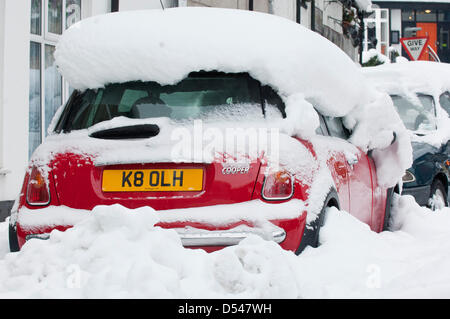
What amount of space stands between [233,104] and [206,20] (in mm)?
626

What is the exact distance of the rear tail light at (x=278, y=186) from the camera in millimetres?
3895

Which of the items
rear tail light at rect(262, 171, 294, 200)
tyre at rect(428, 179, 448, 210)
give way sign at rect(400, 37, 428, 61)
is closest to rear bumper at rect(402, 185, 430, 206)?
tyre at rect(428, 179, 448, 210)

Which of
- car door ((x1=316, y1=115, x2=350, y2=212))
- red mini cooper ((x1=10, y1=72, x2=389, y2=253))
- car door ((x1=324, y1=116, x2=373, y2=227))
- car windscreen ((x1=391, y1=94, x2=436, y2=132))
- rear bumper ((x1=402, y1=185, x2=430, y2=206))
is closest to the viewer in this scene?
red mini cooper ((x1=10, y1=72, x2=389, y2=253))

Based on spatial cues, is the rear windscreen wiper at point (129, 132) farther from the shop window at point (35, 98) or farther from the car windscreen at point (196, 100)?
the shop window at point (35, 98)

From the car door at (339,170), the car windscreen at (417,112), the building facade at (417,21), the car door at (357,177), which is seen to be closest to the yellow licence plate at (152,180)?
the car door at (339,170)

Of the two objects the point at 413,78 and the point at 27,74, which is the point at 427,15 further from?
the point at 27,74

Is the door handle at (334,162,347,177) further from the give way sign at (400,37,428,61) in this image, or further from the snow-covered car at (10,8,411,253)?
the give way sign at (400,37,428,61)

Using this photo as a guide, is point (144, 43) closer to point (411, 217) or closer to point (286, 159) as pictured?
point (286, 159)

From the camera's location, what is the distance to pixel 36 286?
327 centimetres

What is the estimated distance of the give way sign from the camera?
798 inches

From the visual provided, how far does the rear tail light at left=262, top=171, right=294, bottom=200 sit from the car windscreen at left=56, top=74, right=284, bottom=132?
1.34ft

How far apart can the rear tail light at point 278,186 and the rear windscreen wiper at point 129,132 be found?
70cm

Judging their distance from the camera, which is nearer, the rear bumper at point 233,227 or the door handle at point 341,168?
the rear bumper at point 233,227

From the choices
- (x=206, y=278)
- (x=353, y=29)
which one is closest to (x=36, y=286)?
(x=206, y=278)
